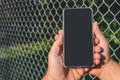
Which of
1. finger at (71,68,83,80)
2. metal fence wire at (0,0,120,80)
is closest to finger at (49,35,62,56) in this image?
finger at (71,68,83,80)

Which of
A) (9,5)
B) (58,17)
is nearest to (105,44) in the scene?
(58,17)

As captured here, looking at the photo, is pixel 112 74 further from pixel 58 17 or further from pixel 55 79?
pixel 58 17

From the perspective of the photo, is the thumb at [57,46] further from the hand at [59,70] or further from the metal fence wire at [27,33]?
the metal fence wire at [27,33]

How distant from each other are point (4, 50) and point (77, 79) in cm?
367

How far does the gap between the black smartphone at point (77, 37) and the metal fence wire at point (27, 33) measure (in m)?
2.00

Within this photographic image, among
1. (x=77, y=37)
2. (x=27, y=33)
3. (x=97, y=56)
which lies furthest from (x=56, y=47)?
(x=27, y=33)

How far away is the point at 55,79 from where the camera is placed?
6.79 feet

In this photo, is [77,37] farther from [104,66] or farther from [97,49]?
[104,66]

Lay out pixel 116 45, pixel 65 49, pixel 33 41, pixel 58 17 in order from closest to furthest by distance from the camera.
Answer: pixel 65 49, pixel 116 45, pixel 58 17, pixel 33 41

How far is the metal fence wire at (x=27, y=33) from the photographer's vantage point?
440 centimetres

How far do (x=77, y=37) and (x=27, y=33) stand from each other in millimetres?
3182

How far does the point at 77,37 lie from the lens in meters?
1.84

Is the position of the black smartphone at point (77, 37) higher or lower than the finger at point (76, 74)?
higher

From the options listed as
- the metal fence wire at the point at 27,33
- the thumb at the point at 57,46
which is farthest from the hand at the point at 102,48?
the metal fence wire at the point at 27,33
